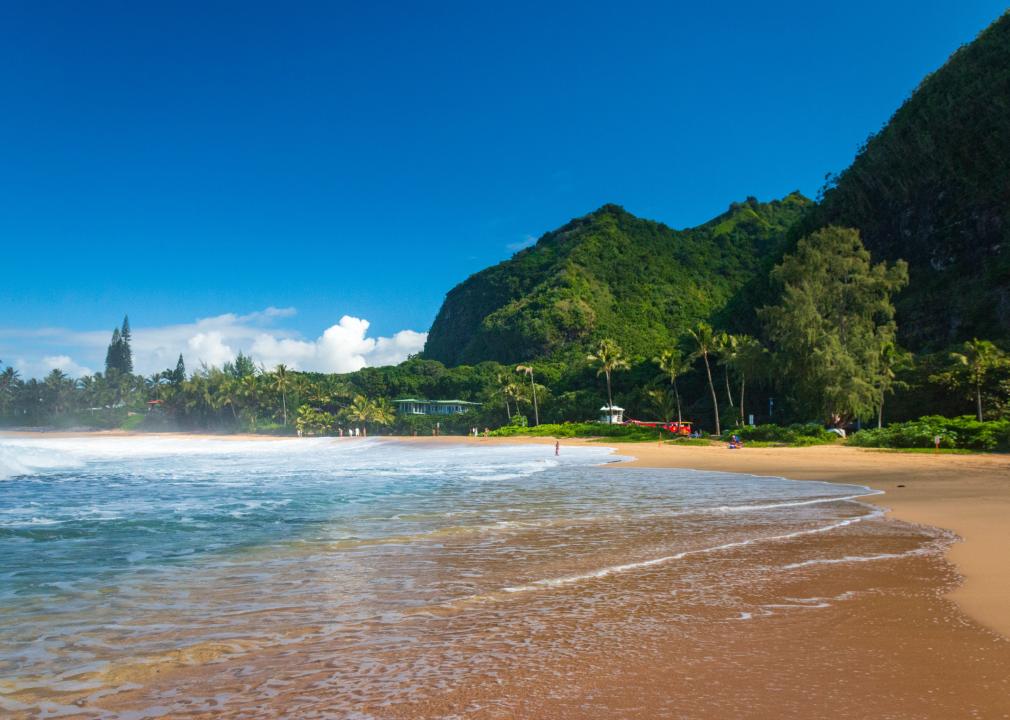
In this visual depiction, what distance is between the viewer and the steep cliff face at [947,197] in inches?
2152

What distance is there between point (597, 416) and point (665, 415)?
30.3 ft

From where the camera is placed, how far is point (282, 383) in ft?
359

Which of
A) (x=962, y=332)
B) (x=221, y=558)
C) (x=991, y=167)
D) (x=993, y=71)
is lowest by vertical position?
(x=221, y=558)

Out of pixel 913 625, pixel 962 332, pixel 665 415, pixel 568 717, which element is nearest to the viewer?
pixel 568 717

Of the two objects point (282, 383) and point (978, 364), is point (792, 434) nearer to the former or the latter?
point (978, 364)

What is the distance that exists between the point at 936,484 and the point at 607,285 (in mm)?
137971

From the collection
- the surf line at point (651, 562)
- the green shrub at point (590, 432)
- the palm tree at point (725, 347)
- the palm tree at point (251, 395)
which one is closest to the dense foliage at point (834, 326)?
the palm tree at point (725, 347)

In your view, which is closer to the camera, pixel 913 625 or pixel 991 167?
pixel 913 625

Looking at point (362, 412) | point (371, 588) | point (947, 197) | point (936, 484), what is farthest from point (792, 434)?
point (362, 412)

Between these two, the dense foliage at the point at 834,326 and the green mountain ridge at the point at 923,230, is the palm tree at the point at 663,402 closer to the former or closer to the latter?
the green mountain ridge at the point at 923,230

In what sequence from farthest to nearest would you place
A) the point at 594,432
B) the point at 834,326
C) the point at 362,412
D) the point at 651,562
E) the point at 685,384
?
the point at 362,412 → the point at 685,384 → the point at 594,432 → the point at 834,326 → the point at 651,562

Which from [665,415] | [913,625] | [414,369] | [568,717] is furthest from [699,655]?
[414,369]

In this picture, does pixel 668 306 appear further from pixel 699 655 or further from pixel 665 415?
pixel 699 655

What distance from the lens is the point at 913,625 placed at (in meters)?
5.65
